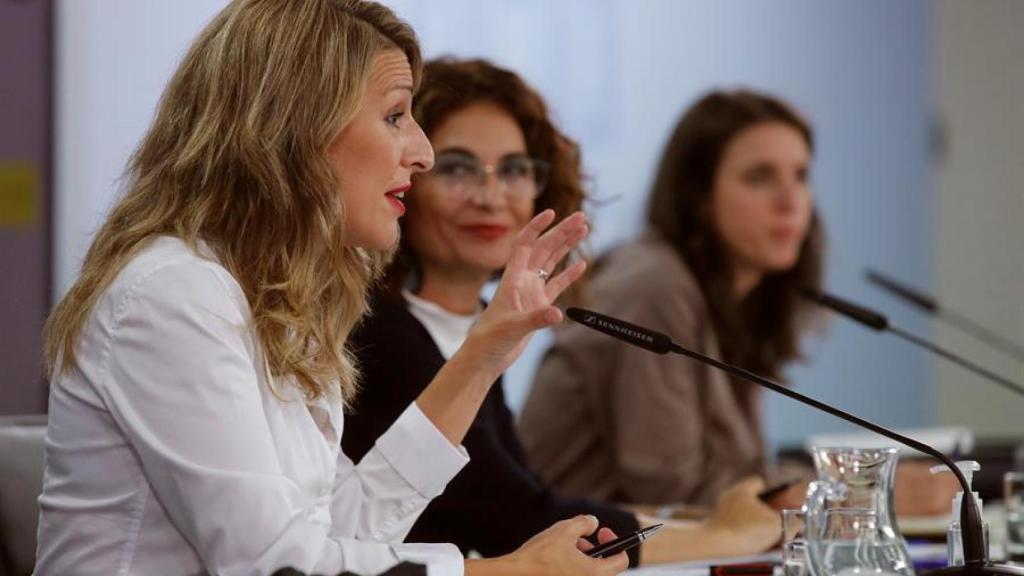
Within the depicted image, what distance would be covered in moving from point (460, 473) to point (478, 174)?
47 centimetres

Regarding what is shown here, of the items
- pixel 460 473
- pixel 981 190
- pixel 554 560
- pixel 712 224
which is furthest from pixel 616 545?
pixel 981 190

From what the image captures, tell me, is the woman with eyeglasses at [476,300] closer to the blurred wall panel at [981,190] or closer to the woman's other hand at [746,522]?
the woman's other hand at [746,522]

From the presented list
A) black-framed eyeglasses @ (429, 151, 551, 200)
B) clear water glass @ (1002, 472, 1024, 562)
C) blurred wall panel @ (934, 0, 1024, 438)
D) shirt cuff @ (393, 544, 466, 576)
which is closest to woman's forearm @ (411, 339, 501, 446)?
shirt cuff @ (393, 544, 466, 576)

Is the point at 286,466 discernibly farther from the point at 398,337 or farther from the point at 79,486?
the point at 398,337

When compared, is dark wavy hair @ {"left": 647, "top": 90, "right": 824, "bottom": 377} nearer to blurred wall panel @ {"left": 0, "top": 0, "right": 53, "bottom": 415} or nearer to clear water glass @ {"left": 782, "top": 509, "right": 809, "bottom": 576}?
blurred wall panel @ {"left": 0, "top": 0, "right": 53, "bottom": 415}

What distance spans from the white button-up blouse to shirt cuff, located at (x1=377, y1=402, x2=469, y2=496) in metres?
0.21

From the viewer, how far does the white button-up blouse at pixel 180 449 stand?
4.40ft

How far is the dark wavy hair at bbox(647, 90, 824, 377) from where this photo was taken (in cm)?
331

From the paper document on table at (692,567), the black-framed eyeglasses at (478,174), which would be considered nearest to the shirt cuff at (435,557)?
the paper document on table at (692,567)

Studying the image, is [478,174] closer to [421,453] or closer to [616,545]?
[421,453]

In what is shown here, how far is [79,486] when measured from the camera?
1450mm

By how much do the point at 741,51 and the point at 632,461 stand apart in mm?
1922

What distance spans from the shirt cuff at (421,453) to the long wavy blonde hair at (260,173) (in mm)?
177

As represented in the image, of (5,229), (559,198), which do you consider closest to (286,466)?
(559,198)
